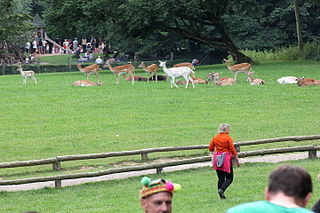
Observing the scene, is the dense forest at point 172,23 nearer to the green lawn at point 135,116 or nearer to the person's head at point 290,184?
the green lawn at point 135,116

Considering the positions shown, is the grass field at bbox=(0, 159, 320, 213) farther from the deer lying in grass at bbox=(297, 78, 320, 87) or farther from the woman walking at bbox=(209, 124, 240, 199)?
the deer lying in grass at bbox=(297, 78, 320, 87)

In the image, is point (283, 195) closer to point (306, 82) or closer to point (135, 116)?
point (135, 116)

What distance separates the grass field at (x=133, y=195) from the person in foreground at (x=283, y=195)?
7.58 meters

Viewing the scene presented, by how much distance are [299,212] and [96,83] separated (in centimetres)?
3475

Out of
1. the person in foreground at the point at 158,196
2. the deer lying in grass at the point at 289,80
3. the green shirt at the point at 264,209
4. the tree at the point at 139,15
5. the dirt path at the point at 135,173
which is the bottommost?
the dirt path at the point at 135,173

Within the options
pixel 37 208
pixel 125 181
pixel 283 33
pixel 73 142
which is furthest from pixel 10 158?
pixel 283 33

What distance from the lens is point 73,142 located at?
22828mm

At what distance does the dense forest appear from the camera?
48906 millimetres

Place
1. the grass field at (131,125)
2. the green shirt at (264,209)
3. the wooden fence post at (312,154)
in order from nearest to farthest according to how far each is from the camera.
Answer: the green shirt at (264,209) → the grass field at (131,125) → the wooden fence post at (312,154)

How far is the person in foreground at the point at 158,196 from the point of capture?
539 centimetres

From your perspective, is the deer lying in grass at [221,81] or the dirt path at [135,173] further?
the deer lying in grass at [221,81]

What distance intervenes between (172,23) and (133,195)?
1749 inches

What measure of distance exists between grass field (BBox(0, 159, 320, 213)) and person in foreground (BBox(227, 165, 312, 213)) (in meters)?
7.58

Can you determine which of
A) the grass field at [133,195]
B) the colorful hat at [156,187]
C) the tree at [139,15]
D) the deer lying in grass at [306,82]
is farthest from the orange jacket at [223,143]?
the tree at [139,15]
